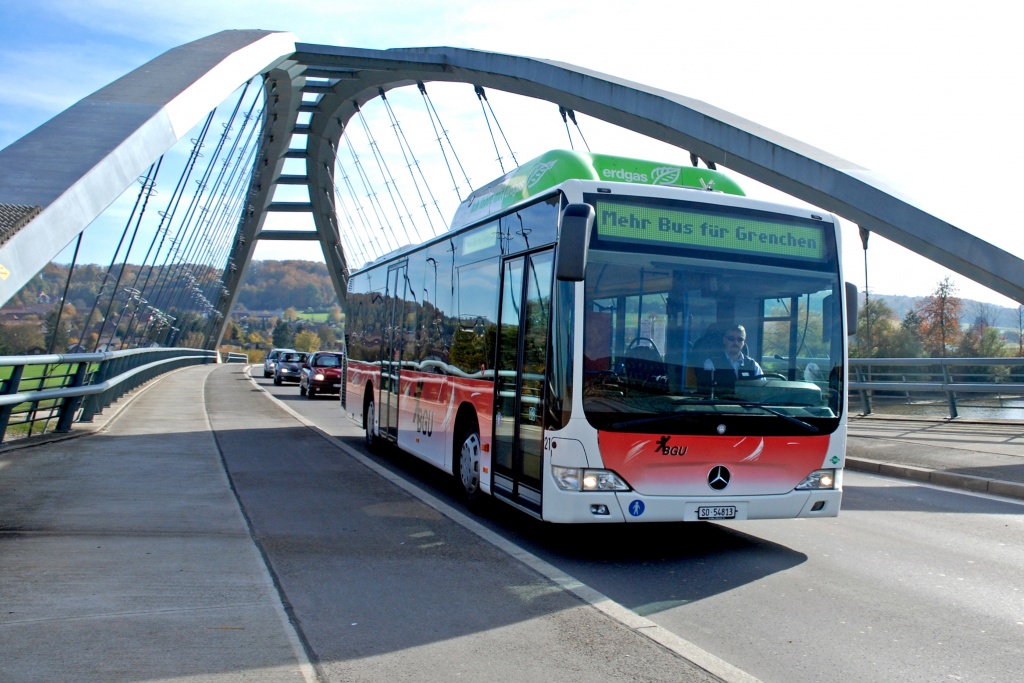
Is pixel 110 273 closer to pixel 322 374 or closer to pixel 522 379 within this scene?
pixel 322 374

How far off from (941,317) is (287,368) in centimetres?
2606

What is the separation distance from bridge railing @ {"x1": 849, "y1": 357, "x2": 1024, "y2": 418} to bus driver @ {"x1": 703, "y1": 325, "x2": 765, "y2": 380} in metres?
11.6

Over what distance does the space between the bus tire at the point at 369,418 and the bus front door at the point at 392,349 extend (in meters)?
0.69

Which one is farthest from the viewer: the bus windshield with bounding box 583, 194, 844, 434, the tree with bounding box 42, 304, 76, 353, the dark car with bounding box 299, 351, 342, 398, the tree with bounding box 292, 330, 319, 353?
the tree with bounding box 292, 330, 319, 353

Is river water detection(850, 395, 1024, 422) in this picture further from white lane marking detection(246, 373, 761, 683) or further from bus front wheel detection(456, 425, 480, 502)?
white lane marking detection(246, 373, 761, 683)

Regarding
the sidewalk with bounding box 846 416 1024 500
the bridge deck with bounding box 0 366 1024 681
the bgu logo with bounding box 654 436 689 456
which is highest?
the bgu logo with bounding box 654 436 689 456

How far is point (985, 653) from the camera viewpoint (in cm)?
502

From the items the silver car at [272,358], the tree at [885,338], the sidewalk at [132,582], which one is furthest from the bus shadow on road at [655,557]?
the silver car at [272,358]

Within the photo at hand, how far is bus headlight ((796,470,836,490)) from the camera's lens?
286 inches

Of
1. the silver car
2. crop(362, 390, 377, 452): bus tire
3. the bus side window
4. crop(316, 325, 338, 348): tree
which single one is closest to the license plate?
the bus side window

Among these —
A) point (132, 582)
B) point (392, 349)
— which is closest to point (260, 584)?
point (132, 582)

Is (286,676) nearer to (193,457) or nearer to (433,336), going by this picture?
(433,336)

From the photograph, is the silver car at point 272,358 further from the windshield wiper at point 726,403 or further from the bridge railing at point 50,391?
the windshield wiper at point 726,403

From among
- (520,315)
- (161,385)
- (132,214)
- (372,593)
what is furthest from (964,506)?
(161,385)
